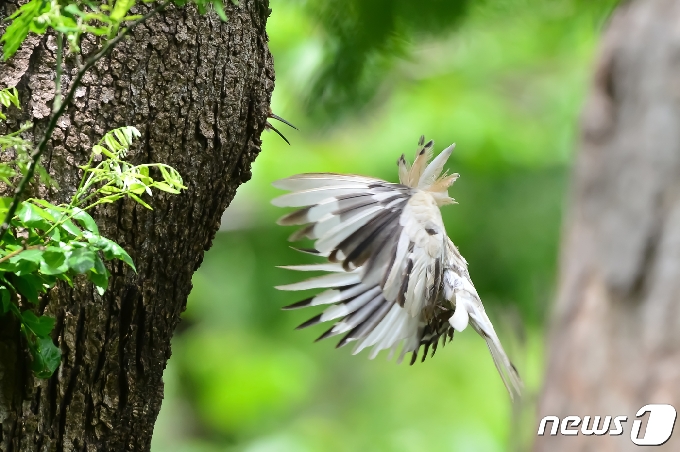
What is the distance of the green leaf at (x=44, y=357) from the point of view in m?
0.89

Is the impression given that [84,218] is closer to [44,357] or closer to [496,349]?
[44,357]

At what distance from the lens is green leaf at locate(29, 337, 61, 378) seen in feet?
2.92

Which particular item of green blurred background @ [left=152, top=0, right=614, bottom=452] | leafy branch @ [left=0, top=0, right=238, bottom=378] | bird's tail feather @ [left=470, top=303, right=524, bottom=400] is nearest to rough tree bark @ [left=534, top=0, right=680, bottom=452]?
leafy branch @ [left=0, top=0, right=238, bottom=378]

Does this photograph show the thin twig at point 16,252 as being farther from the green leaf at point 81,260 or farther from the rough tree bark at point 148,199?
the rough tree bark at point 148,199

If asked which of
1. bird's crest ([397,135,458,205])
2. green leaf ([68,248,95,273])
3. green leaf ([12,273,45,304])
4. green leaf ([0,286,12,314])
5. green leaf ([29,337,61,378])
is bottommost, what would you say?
green leaf ([29,337,61,378])

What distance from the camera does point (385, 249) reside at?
1.16 metres

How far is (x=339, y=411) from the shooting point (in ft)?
13.4

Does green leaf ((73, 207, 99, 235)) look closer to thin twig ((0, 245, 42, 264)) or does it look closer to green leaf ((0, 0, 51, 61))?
thin twig ((0, 245, 42, 264))

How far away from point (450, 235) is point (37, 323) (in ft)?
6.41

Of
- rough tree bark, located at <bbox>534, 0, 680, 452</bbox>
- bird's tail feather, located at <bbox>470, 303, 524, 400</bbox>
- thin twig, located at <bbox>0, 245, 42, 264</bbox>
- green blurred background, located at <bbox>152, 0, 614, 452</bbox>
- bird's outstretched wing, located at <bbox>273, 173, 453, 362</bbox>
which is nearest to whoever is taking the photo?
rough tree bark, located at <bbox>534, 0, 680, 452</bbox>

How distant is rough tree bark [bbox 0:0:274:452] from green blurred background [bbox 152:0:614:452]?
99cm

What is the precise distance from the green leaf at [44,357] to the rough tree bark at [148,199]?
0.16 ft

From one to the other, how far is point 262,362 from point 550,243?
5.65ft

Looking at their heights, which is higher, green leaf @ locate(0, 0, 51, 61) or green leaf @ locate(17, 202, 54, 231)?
green leaf @ locate(0, 0, 51, 61)
